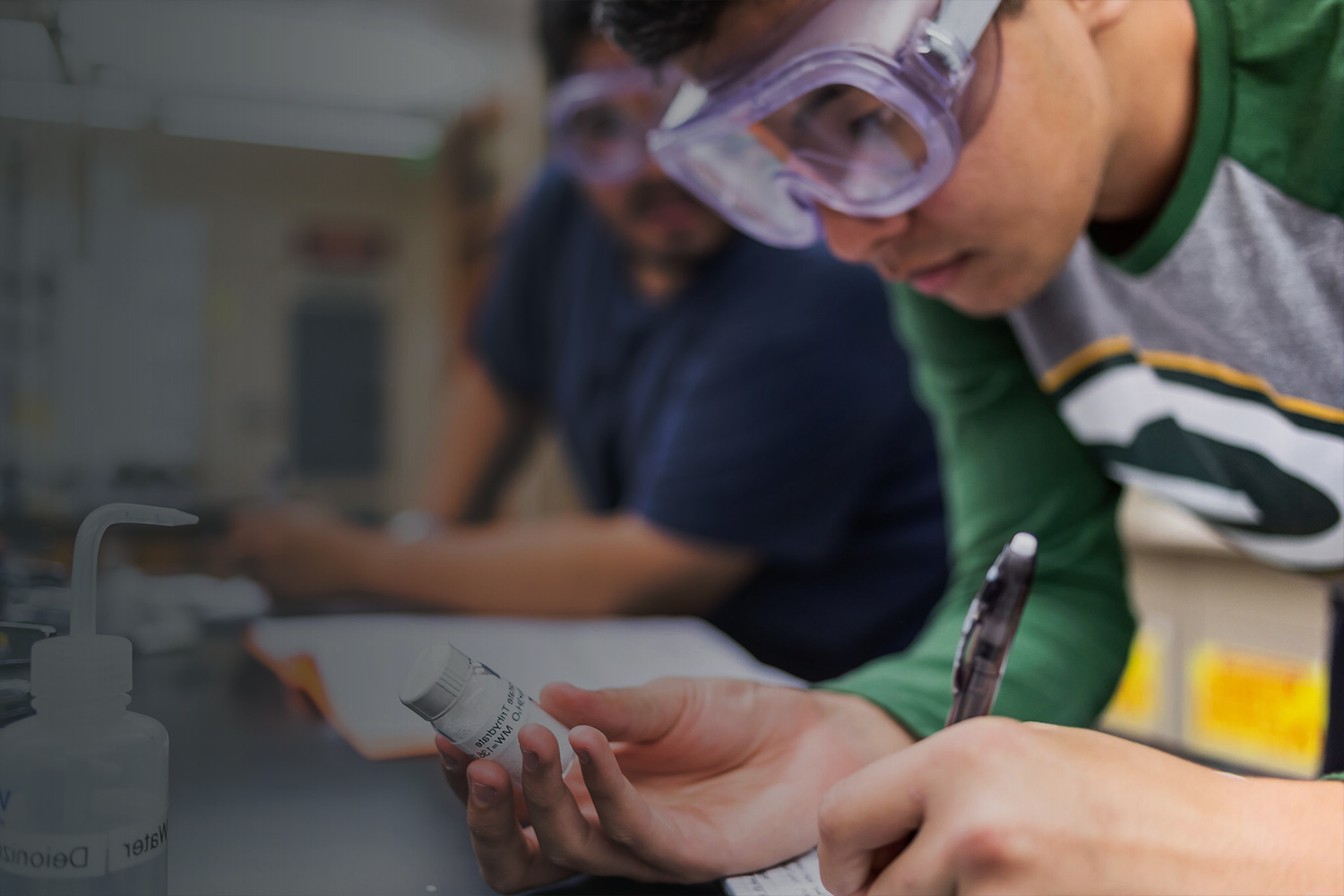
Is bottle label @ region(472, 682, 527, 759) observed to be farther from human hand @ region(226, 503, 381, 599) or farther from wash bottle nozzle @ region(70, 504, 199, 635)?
human hand @ region(226, 503, 381, 599)

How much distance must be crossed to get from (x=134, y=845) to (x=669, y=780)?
0.24 metres

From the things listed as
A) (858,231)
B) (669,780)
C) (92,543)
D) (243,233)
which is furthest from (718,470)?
(243,233)

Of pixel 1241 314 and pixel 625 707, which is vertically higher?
pixel 1241 314

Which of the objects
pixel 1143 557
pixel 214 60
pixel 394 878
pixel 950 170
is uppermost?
pixel 214 60

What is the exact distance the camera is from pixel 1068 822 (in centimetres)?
29

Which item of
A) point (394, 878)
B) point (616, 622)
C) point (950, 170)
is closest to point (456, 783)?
point (394, 878)

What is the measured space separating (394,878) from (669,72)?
0.54m

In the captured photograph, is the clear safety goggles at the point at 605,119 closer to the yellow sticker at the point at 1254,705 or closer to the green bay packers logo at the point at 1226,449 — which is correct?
the green bay packers logo at the point at 1226,449

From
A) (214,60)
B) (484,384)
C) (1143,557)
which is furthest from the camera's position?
(1143,557)

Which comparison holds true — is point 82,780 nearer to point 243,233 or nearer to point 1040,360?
point 1040,360

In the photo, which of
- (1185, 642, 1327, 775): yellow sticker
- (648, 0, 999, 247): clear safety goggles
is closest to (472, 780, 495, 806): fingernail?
(648, 0, 999, 247): clear safety goggles

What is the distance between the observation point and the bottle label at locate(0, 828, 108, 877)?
1.01 feet

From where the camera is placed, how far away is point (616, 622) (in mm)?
1000

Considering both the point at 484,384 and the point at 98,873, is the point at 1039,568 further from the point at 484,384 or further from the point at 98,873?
the point at 484,384
